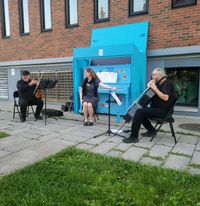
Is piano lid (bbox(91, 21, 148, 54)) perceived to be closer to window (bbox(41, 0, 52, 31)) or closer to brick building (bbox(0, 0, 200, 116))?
brick building (bbox(0, 0, 200, 116))

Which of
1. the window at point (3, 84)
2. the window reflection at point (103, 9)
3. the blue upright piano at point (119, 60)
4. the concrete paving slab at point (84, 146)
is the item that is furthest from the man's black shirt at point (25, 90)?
the window at point (3, 84)

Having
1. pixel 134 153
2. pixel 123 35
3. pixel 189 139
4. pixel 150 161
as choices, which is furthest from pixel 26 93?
pixel 189 139

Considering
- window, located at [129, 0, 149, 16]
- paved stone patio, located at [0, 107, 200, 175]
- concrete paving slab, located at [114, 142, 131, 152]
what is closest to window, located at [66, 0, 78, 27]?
window, located at [129, 0, 149, 16]

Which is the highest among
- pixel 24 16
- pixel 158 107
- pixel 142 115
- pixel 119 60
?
pixel 24 16

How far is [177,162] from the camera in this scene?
3.34 meters

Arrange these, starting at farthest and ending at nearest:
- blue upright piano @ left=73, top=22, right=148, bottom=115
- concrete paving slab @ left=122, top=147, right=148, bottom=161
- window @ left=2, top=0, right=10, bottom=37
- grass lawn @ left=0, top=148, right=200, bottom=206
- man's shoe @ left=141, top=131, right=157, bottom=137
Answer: window @ left=2, top=0, right=10, bottom=37
blue upright piano @ left=73, top=22, right=148, bottom=115
man's shoe @ left=141, top=131, right=157, bottom=137
concrete paving slab @ left=122, top=147, right=148, bottom=161
grass lawn @ left=0, top=148, right=200, bottom=206

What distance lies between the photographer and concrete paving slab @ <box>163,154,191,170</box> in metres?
3.19

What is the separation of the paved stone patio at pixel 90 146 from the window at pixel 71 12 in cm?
464

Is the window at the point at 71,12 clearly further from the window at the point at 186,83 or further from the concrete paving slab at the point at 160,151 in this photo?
the concrete paving slab at the point at 160,151

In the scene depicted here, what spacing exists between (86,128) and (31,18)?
6240 mm

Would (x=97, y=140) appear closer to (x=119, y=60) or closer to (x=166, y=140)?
(x=166, y=140)

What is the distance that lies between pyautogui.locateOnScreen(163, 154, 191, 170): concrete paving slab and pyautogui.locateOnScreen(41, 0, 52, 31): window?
7308mm

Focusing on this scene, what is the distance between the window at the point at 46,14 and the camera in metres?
9.03

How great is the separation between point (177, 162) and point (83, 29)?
19.9ft
